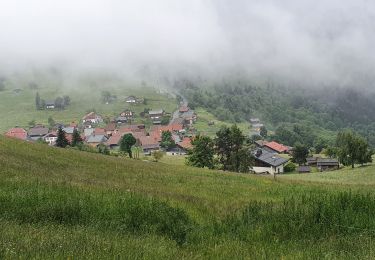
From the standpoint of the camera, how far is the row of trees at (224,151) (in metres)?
96.2

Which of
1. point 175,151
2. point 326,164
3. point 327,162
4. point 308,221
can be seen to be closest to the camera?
point 308,221

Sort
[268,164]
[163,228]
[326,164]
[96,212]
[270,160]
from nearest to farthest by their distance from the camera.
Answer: [163,228] → [96,212] → [268,164] → [270,160] → [326,164]

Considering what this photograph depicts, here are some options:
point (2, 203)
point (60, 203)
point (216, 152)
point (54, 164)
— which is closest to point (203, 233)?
point (60, 203)

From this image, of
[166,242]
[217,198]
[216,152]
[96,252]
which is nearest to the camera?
[96,252]

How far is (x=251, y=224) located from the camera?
12.6 meters

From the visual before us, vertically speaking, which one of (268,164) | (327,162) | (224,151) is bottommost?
(268,164)

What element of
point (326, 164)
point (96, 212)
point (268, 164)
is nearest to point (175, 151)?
point (268, 164)

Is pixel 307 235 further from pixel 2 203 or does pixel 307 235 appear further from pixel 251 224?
pixel 2 203

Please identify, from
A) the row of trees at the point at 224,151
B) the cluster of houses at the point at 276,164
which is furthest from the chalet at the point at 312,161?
the row of trees at the point at 224,151

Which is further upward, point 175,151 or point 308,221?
point 175,151

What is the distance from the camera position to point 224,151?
334 ft

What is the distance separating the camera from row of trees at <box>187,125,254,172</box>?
316 ft

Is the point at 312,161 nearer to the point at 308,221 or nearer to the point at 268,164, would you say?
the point at 268,164

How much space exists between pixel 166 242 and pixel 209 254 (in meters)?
1.34
